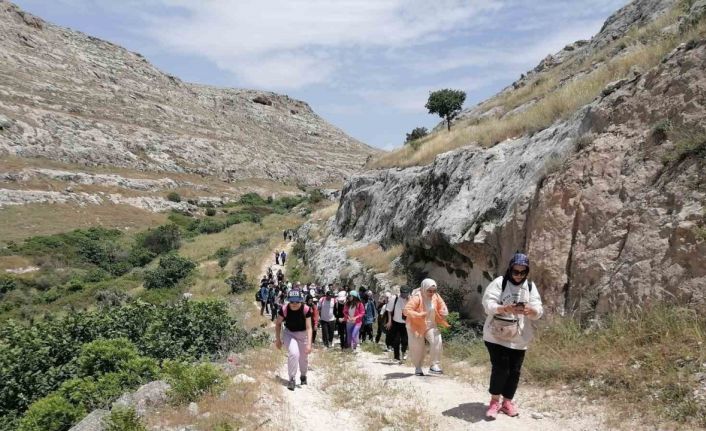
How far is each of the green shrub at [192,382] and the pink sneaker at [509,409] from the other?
3.71 meters

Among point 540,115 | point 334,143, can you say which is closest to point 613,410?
point 540,115

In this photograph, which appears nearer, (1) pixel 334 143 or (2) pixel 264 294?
(2) pixel 264 294

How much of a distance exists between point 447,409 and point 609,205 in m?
4.62

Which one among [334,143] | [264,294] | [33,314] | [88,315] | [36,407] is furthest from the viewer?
[334,143]

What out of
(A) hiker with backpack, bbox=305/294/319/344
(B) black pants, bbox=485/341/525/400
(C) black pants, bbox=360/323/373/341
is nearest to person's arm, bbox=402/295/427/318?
(A) hiker with backpack, bbox=305/294/319/344

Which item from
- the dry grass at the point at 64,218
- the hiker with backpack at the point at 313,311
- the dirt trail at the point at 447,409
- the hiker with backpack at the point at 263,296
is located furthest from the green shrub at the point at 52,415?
the dry grass at the point at 64,218

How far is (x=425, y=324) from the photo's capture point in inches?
321

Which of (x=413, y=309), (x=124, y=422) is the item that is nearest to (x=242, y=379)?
(x=124, y=422)

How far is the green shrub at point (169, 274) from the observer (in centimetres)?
3672

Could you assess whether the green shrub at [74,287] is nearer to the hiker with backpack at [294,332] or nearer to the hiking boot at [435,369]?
the hiker with backpack at [294,332]

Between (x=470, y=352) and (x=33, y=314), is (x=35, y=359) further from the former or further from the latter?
(x=33, y=314)

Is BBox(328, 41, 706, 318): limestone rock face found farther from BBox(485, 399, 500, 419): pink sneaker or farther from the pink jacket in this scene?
the pink jacket

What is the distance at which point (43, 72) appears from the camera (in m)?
90.3

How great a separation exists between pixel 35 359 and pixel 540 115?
1455 cm
